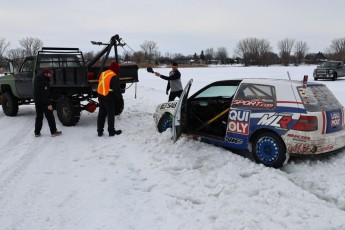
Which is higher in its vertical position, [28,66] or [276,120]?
[28,66]

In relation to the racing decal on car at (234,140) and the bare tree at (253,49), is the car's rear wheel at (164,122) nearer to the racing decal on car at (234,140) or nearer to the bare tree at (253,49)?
the racing decal on car at (234,140)

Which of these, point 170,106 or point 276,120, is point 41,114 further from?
point 276,120

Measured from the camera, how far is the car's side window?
5.78m

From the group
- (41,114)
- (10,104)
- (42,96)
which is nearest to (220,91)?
(42,96)

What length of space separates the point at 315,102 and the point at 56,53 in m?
7.87

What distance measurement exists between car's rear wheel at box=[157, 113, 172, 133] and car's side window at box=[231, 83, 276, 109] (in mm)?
2033

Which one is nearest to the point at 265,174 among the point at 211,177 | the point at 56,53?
the point at 211,177

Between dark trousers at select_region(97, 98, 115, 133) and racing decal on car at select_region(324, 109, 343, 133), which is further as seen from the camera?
dark trousers at select_region(97, 98, 115, 133)

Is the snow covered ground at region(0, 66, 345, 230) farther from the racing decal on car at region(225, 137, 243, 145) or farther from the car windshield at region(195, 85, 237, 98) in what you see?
the car windshield at region(195, 85, 237, 98)

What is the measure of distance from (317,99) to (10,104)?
A: 9.67m

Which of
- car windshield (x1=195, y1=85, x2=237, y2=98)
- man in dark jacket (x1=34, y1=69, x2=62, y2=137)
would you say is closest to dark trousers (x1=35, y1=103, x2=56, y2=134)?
man in dark jacket (x1=34, y1=69, x2=62, y2=137)

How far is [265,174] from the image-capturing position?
5.16 metres

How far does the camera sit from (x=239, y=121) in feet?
19.8

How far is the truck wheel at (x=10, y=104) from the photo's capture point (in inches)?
462
